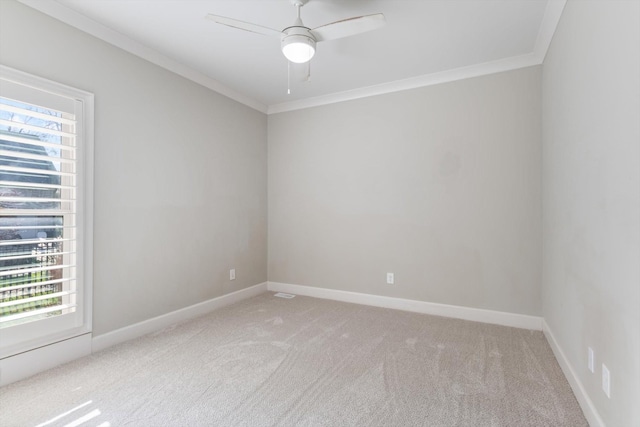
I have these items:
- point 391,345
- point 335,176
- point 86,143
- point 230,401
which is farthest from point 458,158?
point 86,143

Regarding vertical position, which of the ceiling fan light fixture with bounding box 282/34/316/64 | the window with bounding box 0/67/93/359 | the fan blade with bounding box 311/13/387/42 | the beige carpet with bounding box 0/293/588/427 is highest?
the fan blade with bounding box 311/13/387/42

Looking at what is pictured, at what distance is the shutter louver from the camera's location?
2.04 metres

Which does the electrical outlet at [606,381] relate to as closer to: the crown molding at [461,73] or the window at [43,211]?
the crown molding at [461,73]

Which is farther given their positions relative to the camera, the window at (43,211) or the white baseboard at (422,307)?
the white baseboard at (422,307)

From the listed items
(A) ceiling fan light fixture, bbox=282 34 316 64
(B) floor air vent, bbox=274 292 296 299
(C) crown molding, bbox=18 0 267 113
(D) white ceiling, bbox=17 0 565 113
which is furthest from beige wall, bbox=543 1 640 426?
(C) crown molding, bbox=18 0 267 113

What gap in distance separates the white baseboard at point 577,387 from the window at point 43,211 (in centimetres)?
328

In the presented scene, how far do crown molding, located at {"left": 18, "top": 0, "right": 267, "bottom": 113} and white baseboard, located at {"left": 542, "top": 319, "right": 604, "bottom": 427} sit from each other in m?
3.96

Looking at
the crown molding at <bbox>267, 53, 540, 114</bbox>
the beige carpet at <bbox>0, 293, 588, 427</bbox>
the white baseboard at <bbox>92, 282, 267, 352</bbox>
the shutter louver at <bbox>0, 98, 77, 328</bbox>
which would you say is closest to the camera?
the beige carpet at <bbox>0, 293, 588, 427</bbox>

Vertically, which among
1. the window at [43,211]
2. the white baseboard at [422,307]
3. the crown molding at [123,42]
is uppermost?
the crown molding at [123,42]

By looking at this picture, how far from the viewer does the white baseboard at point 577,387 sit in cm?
163

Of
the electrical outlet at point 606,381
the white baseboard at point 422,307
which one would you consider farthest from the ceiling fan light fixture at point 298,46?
the white baseboard at point 422,307

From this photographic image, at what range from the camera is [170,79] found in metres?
3.10

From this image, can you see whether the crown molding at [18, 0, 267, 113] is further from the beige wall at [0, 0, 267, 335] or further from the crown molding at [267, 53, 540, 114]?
the crown molding at [267, 53, 540, 114]

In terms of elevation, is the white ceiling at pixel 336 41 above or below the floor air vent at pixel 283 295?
above
